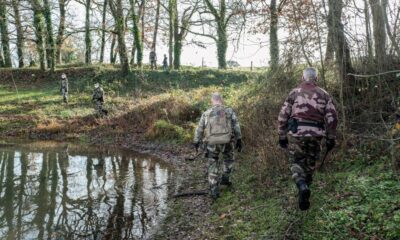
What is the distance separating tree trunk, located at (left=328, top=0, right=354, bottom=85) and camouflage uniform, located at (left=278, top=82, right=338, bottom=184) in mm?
2865

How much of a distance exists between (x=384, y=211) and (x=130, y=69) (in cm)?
2706

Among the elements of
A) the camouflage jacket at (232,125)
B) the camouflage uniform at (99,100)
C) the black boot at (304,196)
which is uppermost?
the camouflage uniform at (99,100)

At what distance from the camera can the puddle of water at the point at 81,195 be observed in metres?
7.43

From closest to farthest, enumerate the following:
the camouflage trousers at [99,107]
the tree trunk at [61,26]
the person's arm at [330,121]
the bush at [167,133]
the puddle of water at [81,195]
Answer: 1. the person's arm at [330,121]
2. the puddle of water at [81,195]
3. the bush at [167,133]
4. the camouflage trousers at [99,107]
5. the tree trunk at [61,26]

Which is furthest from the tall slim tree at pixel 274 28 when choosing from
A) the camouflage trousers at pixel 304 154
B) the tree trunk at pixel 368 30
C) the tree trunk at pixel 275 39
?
the camouflage trousers at pixel 304 154

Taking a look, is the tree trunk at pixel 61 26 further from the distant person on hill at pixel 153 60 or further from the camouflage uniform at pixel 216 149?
the camouflage uniform at pixel 216 149

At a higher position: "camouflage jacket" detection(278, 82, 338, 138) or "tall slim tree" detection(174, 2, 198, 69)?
"tall slim tree" detection(174, 2, 198, 69)

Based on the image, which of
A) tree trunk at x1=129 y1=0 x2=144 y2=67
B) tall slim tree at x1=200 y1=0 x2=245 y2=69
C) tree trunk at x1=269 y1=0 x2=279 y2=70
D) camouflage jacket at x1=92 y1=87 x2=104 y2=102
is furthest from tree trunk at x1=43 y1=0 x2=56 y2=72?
tree trunk at x1=269 y1=0 x2=279 y2=70

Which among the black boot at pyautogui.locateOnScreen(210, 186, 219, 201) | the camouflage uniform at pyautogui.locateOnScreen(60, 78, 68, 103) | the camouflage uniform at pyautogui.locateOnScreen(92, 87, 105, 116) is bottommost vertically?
the black boot at pyautogui.locateOnScreen(210, 186, 219, 201)

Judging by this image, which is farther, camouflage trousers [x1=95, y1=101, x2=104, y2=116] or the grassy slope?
camouflage trousers [x1=95, y1=101, x2=104, y2=116]

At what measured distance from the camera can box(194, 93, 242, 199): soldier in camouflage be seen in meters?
8.41

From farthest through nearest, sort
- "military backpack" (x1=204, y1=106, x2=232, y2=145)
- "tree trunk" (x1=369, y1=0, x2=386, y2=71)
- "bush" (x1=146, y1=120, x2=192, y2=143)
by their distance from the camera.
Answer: "bush" (x1=146, y1=120, x2=192, y2=143), "military backpack" (x1=204, y1=106, x2=232, y2=145), "tree trunk" (x1=369, y1=0, x2=386, y2=71)

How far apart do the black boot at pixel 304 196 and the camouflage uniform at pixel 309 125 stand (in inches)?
6.5

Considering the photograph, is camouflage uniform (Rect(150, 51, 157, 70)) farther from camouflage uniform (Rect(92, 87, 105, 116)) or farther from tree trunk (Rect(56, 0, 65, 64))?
camouflage uniform (Rect(92, 87, 105, 116))
